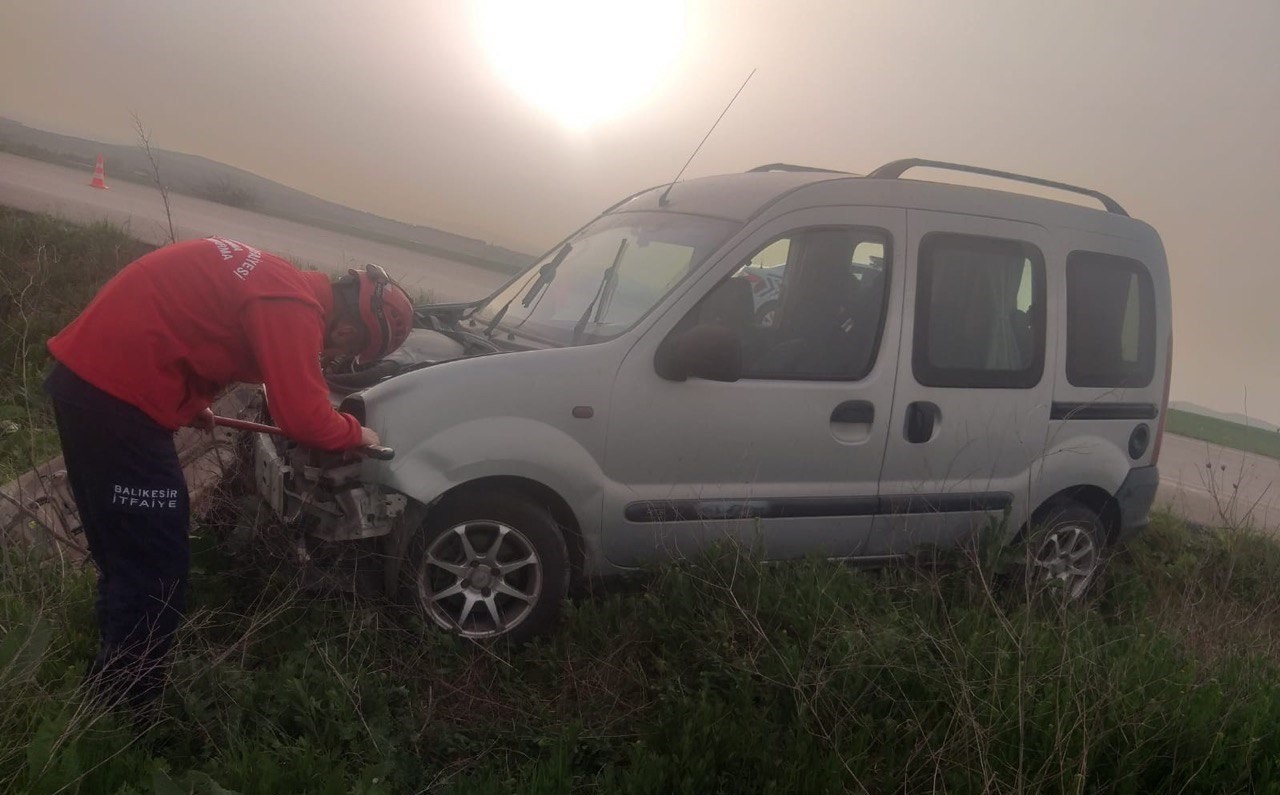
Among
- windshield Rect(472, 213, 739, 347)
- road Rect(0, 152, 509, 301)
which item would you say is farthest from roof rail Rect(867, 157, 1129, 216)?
road Rect(0, 152, 509, 301)

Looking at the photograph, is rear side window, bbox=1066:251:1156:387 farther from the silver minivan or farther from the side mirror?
the side mirror

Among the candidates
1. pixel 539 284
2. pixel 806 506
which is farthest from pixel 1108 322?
pixel 539 284

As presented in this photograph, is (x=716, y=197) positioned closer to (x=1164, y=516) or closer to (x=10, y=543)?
(x=10, y=543)

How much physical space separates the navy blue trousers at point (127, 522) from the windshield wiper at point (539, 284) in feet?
6.47

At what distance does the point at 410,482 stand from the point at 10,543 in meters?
1.75

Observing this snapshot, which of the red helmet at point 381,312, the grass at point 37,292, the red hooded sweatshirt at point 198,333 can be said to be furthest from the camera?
the grass at point 37,292

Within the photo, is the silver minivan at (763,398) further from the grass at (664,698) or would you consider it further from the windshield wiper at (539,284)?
the grass at (664,698)

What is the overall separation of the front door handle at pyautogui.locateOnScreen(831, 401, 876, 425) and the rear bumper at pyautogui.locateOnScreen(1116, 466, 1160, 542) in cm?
173

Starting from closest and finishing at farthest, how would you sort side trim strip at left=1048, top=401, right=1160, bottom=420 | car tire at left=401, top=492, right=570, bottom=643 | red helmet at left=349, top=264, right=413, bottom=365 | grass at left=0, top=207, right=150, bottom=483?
1. red helmet at left=349, top=264, right=413, bottom=365
2. car tire at left=401, top=492, right=570, bottom=643
3. side trim strip at left=1048, top=401, right=1160, bottom=420
4. grass at left=0, top=207, right=150, bottom=483

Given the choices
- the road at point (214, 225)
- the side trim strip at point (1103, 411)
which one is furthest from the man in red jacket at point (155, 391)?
the road at point (214, 225)

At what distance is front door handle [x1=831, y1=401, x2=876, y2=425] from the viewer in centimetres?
471

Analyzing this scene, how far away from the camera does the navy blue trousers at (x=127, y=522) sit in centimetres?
311

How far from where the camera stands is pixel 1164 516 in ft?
25.4

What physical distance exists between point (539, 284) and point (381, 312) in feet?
5.79
